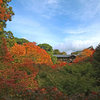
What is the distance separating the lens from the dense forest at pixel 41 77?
9.49 ft

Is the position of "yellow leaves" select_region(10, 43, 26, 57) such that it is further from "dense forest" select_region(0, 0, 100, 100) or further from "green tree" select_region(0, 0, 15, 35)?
"green tree" select_region(0, 0, 15, 35)

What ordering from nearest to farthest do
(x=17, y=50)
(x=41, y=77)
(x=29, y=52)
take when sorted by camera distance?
(x=41, y=77) → (x=17, y=50) → (x=29, y=52)

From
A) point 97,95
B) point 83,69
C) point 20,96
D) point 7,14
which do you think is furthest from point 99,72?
point 7,14

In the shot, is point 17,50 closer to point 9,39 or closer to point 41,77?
point 9,39

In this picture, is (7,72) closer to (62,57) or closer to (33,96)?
(33,96)

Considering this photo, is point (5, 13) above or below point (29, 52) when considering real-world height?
above

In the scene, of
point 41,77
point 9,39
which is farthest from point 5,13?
point 41,77

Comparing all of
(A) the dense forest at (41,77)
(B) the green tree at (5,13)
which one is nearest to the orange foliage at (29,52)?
(A) the dense forest at (41,77)

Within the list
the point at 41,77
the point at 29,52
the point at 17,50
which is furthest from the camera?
the point at 29,52

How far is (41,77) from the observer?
752cm

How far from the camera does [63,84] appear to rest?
19.7 feet

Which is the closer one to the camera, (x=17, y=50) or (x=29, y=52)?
(x=17, y=50)

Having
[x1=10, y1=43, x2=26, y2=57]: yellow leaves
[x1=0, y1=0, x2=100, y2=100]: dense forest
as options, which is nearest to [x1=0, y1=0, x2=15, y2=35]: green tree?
[x1=0, y1=0, x2=100, y2=100]: dense forest

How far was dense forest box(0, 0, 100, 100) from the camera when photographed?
2.89 m
